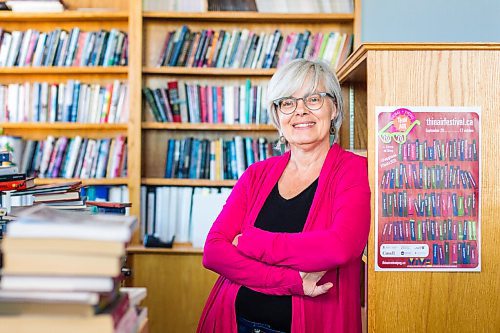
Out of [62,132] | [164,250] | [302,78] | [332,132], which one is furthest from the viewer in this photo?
[62,132]

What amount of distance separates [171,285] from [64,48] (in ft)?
5.00

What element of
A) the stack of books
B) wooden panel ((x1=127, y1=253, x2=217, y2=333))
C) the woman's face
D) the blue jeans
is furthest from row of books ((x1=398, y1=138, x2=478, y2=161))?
wooden panel ((x1=127, y1=253, x2=217, y2=333))

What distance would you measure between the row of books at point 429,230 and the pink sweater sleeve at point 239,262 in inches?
A: 12.7

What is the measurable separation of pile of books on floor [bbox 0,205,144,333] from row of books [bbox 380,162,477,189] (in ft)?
3.84

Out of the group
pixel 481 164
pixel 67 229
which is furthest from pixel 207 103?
pixel 67 229

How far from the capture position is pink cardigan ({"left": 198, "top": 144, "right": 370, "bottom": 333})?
7.13 feet

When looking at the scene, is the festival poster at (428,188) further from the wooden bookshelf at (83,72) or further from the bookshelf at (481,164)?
the wooden bookshelf at (83,72)

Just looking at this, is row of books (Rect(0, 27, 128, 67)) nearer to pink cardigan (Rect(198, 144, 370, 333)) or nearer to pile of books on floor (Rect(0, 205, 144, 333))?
pink cardigan (Rect(198, 144, 370, 333))

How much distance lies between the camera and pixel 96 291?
1224 millimetres

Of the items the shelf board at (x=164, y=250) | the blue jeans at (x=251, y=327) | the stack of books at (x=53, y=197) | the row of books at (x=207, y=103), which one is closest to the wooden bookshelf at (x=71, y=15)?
the row of books at (x=207, y=103)

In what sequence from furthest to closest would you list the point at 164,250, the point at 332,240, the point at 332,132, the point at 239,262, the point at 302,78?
1. the point at 164,250
2. the point at 332,132
3. the point at 302,78
4. the point at 239,262
5. the point at 332,240

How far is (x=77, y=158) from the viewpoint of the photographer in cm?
422

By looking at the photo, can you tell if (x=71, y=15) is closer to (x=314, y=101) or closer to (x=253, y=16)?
(x=253, y=16)

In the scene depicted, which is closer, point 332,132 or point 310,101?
point 310,101
